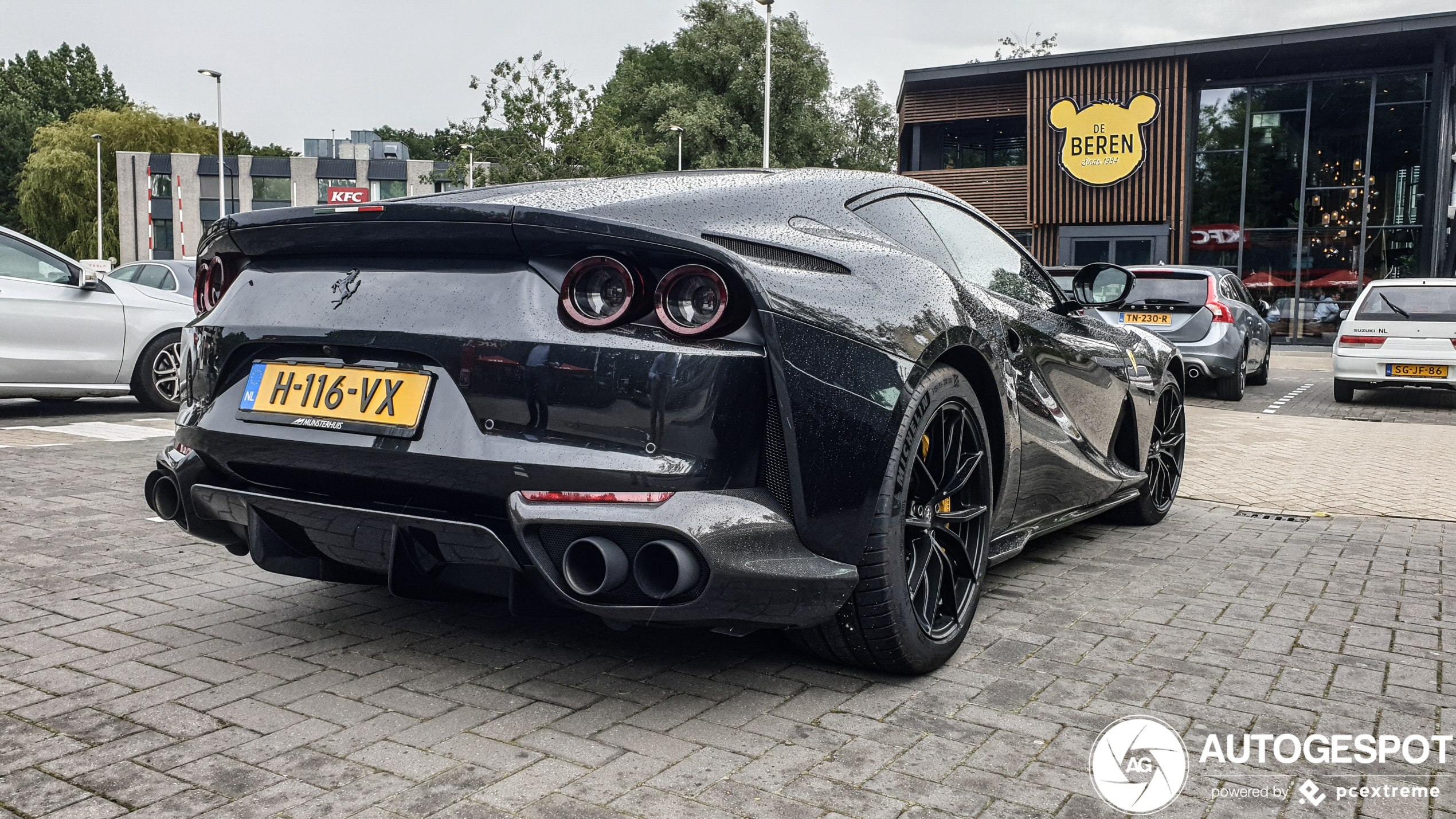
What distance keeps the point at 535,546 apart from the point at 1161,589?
8.48 ft

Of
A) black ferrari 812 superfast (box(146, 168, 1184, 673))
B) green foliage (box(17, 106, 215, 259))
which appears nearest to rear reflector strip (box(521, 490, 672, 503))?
black ferrari 812 superfast (box(146, 168, 1184, 673))

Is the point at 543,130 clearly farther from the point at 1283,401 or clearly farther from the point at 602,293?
the point at 602,293

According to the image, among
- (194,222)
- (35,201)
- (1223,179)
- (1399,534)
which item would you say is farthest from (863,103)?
(1399,534)

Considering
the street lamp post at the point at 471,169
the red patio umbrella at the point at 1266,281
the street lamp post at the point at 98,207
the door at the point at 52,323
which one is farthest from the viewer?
the street lamp post at the point at 98,207

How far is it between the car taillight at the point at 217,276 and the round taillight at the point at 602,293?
1.14 m

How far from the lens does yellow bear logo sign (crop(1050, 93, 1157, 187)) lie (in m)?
28.5

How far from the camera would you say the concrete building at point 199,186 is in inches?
2579

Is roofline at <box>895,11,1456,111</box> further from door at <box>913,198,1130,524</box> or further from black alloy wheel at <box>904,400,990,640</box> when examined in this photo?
black alloy wheel at <box>904,400,990,640</box>

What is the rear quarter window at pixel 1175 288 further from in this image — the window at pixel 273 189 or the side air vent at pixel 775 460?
the window at pixel 273 189

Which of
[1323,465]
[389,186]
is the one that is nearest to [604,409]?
[1323,465]

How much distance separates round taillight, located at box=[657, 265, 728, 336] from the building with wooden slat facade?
27.2 metres

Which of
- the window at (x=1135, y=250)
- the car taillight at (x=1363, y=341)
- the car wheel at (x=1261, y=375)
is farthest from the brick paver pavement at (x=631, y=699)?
the window at (x=1135, y=250)

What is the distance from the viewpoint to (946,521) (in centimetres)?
311

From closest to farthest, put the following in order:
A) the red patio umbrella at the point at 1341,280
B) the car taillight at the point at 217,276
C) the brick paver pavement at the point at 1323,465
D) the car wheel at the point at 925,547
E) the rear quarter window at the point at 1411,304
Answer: the car wheel at the point at 925,547
the car taillight at the point at 217,276
the brick paver pavement at the point at 1323,465
the rear quarter window at the point at 1411,304
the red patio umbrella at the point at 1341,280
